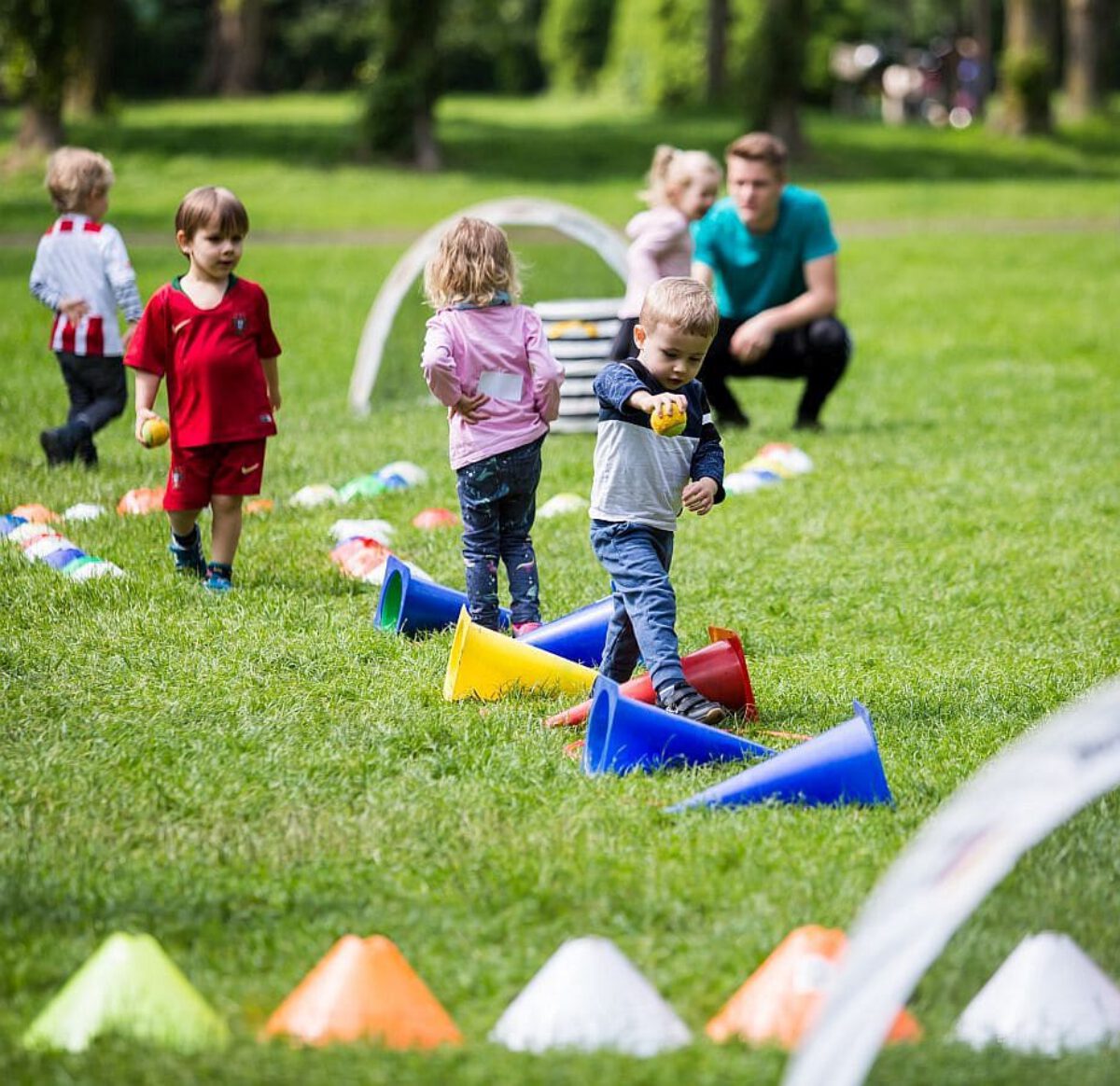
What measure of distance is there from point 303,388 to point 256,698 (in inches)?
261

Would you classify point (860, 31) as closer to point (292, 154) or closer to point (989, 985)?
point (292, 154)

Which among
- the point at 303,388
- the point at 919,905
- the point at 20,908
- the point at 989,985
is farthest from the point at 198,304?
the point at 303,388

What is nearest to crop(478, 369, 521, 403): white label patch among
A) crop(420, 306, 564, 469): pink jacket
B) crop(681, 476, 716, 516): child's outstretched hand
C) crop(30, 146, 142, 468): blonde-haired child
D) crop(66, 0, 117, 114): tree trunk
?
crop(420, 306, 564, 469): pink jacket

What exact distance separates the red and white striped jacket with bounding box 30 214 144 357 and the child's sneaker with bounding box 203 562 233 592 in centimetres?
206

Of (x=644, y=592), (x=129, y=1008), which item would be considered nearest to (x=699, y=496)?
(x=644, y=592)

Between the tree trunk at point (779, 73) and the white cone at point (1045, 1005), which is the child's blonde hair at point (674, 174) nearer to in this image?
the white cone at point (1045, 1005)

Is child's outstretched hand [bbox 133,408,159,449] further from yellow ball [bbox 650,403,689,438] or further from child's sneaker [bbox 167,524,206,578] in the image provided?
yellow ball [bbox 650,403,689,438]

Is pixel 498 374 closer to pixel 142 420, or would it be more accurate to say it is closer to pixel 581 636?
pixel 581 636

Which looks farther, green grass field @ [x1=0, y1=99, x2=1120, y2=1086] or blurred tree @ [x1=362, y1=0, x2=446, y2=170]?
blurred tree @ [x1=362, y1=0, x2=446, y2=170]

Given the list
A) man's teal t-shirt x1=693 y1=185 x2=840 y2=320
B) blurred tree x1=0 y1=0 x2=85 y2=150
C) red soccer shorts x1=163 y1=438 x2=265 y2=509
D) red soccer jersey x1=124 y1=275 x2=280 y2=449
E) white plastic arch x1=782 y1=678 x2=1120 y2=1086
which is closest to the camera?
white plastic arch x1=782 y1=678 x2=1120 y2=1086

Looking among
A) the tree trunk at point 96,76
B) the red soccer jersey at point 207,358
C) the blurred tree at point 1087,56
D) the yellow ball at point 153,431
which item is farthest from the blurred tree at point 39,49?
the blurred tree at point 1087,56

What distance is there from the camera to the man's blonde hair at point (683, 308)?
4.28 meters

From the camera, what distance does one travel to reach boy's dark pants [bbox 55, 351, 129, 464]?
7.90 meters

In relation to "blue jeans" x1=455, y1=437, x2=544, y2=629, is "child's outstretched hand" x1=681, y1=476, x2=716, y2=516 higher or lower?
higher
